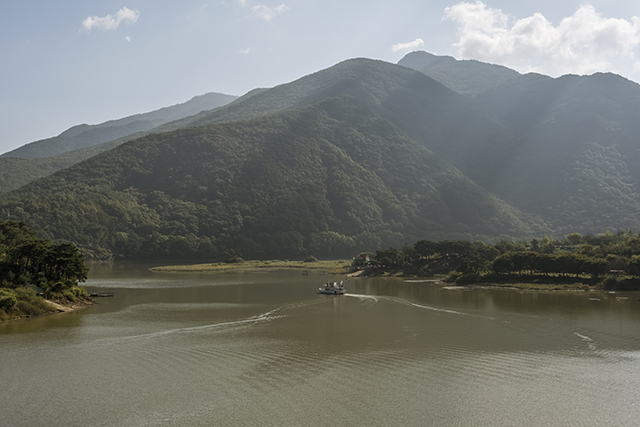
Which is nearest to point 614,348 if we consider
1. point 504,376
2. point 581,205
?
point 504,376

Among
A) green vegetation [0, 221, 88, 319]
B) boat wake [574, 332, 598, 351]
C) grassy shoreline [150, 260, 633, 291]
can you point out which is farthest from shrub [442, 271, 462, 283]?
green vegetation [0, 221, 88, 319]

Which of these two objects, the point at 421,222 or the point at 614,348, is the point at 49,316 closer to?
the point at 614,348

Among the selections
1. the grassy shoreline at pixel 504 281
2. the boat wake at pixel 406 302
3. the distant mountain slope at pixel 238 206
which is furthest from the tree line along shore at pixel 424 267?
the distant mountain slope at pixel 238 206

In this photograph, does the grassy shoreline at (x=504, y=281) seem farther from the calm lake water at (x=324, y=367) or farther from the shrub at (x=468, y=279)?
the calm lake water at (x=324, y=367)

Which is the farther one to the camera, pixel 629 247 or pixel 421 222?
pixel 421 222

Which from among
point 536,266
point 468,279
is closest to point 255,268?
point 468,279

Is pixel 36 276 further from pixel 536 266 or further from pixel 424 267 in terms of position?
pixel 424 267

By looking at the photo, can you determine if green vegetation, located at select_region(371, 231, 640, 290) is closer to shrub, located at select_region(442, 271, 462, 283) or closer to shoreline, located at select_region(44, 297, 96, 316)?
shrub, located at select_region(442, 271, 462, 283)
